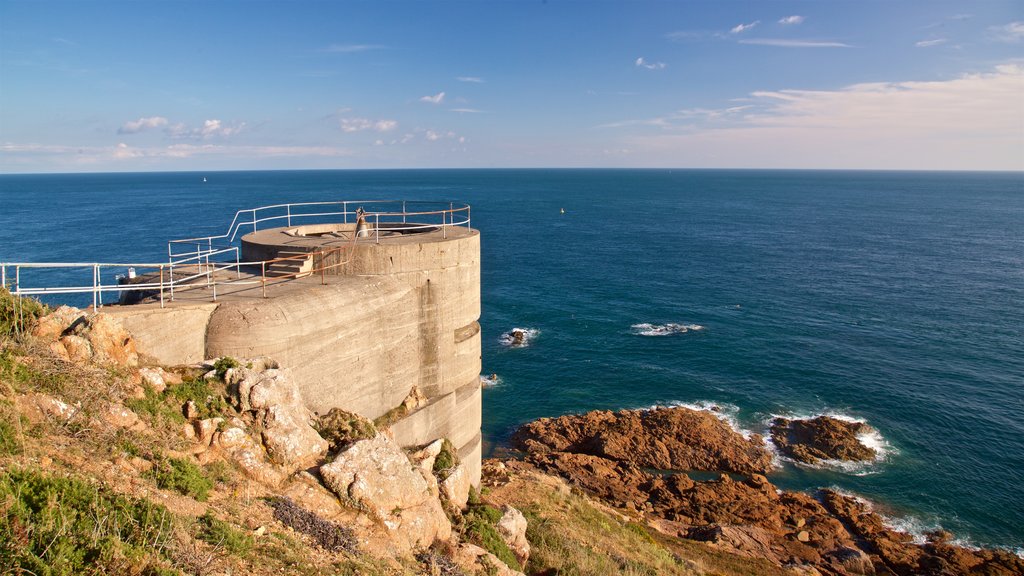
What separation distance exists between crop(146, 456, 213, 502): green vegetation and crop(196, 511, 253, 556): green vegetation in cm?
76

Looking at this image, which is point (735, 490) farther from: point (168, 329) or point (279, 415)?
point (168, 329)

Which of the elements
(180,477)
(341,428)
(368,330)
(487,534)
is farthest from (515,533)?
(180,477)

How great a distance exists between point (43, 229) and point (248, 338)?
9376 cm

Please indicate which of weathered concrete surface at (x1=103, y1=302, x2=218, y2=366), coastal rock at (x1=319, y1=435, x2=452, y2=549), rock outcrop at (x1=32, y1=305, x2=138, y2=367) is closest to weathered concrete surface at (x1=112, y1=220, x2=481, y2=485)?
weathered concrete surface at (x1=103, y1=302, x2=218, y2=366)

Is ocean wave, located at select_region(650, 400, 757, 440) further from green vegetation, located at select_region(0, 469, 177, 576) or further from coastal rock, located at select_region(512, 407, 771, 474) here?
green vegetation, located at select_region(0, 469, 177, 576)

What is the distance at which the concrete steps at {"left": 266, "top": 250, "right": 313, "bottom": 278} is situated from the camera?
61.0ft

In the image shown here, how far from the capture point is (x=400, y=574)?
10570 millimetres

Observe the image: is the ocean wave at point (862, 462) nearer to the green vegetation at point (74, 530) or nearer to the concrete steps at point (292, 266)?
the concrete steps at point (292, 266)

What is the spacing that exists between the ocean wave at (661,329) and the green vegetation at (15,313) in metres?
43.2

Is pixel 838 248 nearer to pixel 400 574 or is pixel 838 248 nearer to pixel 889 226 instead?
pixel 889 226

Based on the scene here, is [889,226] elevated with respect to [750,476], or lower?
elevated

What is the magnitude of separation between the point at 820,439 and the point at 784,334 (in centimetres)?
1633

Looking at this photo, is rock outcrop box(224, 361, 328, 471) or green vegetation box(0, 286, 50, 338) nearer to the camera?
green vegetation box(0, 286, 50, 338)

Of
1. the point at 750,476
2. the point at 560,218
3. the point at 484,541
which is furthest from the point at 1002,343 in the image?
the point at 560,218
